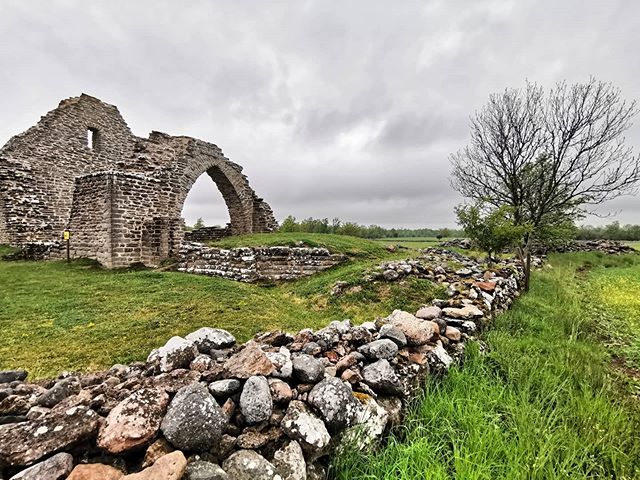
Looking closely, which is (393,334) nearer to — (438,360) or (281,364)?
(438,360)

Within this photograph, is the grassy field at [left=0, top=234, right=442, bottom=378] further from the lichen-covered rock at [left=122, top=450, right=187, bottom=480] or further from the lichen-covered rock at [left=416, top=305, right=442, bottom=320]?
the lichen-covered rock at [left=122, top=450, right=187, bottom=480]

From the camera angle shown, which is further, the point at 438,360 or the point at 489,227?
the point at 489,227

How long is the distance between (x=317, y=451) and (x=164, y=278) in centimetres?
844

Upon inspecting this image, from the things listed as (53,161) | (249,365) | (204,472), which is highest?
(53,161)

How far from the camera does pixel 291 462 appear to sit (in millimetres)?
1900

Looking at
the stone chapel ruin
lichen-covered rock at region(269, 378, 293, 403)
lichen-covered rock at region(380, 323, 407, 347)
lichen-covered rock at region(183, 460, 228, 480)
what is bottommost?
lichen-covered rock at region(183, 460, 228, 480)

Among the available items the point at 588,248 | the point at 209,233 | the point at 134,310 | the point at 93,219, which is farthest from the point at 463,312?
the point at 588,248

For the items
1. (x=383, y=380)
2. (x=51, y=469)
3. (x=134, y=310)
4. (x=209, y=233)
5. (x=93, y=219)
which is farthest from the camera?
(x=209, y=233)

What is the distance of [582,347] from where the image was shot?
5.04 m

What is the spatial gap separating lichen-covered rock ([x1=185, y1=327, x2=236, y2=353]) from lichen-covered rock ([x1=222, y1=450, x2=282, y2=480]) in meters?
1.26

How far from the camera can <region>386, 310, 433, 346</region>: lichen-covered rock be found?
3.49 meters

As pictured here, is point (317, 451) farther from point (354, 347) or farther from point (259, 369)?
point (354, 347)

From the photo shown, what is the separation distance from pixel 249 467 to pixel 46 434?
1.08 metres

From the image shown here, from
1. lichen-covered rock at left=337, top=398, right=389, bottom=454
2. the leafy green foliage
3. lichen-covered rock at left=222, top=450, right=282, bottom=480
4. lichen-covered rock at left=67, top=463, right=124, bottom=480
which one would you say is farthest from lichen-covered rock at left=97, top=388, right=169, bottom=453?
the leafy green foliage
